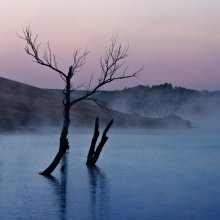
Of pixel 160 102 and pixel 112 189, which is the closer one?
pixel 112 189

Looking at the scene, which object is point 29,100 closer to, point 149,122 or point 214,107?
point 149,122

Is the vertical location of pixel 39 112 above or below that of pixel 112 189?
above

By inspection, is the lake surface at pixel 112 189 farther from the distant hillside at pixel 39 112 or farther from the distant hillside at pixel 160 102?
the distant hillside at pixel 160 102

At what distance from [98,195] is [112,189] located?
1.53m

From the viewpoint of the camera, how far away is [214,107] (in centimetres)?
18525

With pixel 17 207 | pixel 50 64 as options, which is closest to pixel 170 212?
pixel 17 207

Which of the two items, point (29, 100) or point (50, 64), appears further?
point (29, 100)

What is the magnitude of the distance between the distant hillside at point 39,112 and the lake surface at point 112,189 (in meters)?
39.3

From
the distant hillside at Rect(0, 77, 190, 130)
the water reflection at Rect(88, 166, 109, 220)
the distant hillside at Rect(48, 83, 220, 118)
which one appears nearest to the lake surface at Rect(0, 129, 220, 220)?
the water reflection at Rect(88, 166, 109, 220)

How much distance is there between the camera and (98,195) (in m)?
21.8

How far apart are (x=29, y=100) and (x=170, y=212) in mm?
77004

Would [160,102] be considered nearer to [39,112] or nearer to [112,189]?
[39,112]

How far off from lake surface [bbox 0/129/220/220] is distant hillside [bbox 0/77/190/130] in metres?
39.3

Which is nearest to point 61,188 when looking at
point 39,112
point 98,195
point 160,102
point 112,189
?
point 112,189
